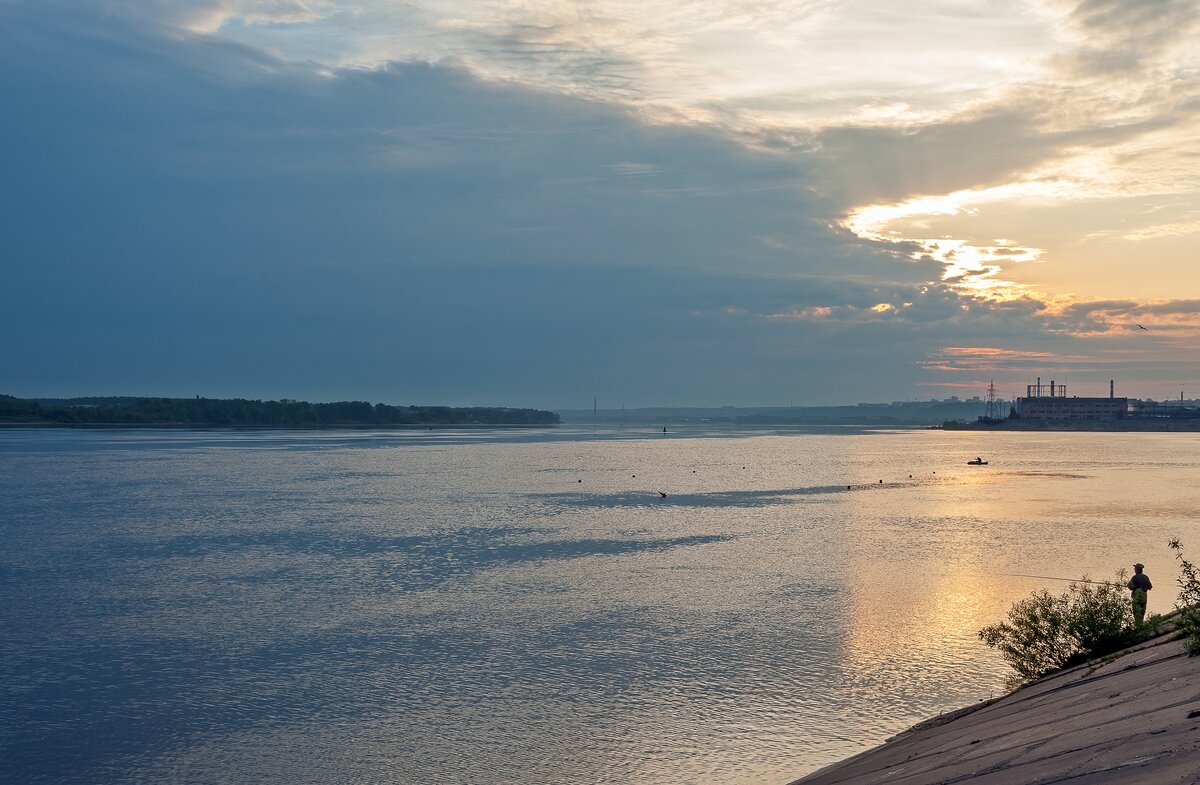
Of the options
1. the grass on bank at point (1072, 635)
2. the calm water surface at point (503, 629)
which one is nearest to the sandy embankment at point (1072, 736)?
the grass on bank at point (1072, 635)

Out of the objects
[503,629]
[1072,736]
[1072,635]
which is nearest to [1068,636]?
[1072,635]

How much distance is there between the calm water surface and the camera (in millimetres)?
16078

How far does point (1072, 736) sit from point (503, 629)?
51.6 ft

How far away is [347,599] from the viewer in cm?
2791

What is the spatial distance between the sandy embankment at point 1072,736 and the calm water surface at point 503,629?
6.76 ft

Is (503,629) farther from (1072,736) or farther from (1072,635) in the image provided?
(1072,736)

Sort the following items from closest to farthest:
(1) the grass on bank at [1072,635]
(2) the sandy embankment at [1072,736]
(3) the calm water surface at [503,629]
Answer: (2) the sandy embankment at [1072,736] < (3) the calm water surface at [503,629] < (1) the grass on bank at [1072,635]

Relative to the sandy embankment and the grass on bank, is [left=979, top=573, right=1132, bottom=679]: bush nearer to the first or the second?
the grass on bank

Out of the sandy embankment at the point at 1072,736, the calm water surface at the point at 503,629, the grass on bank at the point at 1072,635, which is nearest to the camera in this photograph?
the sandy embankment at the point at 1072,736

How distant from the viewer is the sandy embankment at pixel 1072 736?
28.6ft

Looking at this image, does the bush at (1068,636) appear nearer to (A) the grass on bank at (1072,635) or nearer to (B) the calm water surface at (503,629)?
(A) the grass on bank at (1072,635)

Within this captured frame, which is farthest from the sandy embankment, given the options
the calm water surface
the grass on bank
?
the calm water surface

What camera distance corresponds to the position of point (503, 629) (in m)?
24.1

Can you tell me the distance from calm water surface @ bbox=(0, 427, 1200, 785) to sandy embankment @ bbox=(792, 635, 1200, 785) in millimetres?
2061
